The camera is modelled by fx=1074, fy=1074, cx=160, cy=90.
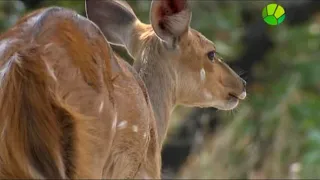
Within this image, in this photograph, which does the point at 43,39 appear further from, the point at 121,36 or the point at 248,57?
the point at 248,57

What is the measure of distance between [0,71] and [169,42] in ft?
4.88

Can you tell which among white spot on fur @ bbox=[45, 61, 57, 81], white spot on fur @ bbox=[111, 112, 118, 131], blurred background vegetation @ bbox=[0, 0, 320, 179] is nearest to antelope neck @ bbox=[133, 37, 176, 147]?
white spot on fur @ bbox=[111, 112, 118, 131]

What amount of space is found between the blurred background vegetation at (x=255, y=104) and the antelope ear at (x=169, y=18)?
2.51 m

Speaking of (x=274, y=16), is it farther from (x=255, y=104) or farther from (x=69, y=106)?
(x=255, y=104)

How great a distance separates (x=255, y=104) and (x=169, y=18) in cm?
515

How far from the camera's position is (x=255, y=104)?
10047 mm

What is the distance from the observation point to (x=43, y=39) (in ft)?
12.5

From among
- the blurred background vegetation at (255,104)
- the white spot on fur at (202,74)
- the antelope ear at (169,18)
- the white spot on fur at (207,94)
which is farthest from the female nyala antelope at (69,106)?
the blurred background vegetation at (255,104)

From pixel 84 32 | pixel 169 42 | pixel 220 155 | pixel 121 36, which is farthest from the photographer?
pixel 220 155

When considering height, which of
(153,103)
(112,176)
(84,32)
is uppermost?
(84,32)

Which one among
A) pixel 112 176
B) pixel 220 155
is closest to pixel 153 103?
pixel 112 176

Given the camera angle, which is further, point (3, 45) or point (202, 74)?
point (202, 74)

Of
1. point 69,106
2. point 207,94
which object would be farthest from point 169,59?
point 69,106

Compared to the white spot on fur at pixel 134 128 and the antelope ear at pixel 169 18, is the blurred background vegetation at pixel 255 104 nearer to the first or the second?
the antelope ear at pixel 169 18
